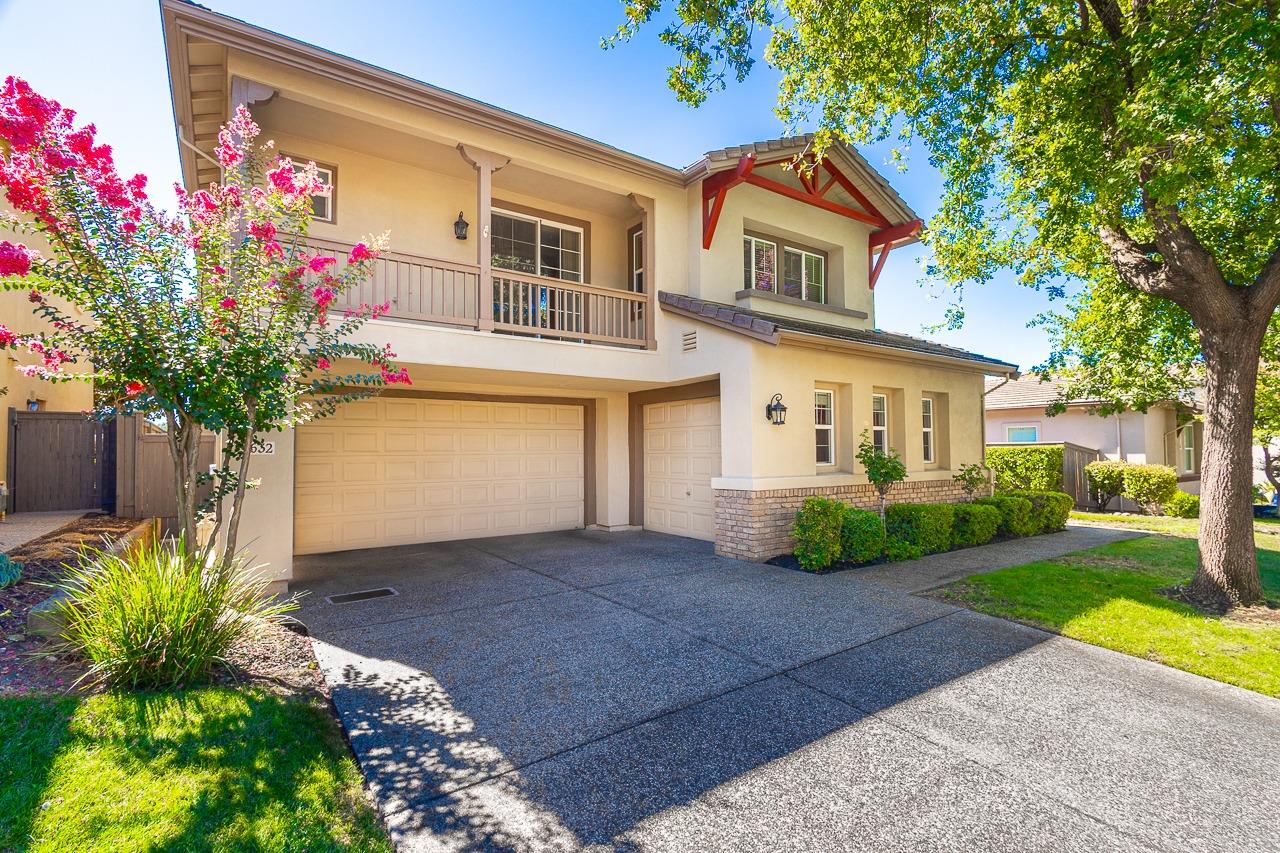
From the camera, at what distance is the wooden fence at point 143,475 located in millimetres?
10164

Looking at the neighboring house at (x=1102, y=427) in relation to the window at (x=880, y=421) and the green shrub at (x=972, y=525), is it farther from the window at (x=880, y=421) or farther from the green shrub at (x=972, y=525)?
the window at (x=880, y=421)

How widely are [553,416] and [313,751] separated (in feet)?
29.1

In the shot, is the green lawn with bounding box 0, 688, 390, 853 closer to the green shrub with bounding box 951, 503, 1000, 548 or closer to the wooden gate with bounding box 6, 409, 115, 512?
the wooden gate with bounding box 6, 409, 115, 512

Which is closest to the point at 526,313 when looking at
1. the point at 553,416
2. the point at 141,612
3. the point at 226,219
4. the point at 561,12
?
the point at 553,416

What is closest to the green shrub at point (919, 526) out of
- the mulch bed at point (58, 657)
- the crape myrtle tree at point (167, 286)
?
the mulch bed at point (58, 657)

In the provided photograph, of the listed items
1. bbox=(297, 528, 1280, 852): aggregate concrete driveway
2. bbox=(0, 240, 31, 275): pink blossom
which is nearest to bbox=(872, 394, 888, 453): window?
bbox=(297, 528, 1280, 852): aggregate concrete driveway

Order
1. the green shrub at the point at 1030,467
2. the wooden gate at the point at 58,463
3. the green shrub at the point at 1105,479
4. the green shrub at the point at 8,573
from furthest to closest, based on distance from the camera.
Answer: the green shrub at the point at 1030,467, the green shrub at the point at 1105,479, the wooden gate at the point at 58,463, the green shrub at the point at 8,573

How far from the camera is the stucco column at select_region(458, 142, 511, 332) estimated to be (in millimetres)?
8469

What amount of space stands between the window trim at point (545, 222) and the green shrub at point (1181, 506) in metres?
16.7

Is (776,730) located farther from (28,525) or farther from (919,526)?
(28,525)

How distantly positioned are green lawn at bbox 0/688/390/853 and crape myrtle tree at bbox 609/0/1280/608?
7.67 meters

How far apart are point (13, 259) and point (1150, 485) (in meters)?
21.6

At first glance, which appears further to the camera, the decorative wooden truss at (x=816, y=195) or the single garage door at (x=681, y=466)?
the single garage door at (x=681, y=466)

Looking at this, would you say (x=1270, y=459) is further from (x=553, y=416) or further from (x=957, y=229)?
(x=553, y=416)
